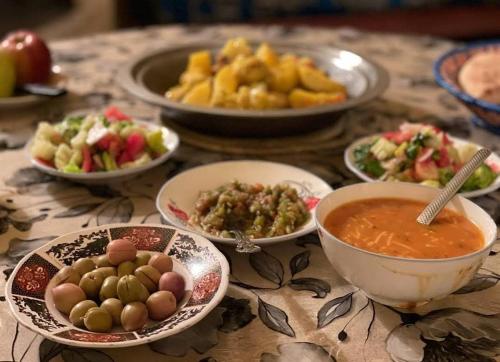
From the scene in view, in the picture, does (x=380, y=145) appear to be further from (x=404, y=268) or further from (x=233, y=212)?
(x=404, y=268)

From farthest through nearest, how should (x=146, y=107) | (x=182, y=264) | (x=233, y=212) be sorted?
(x=146, y=107) < (x=233, y=212) < (x=182, y=264)

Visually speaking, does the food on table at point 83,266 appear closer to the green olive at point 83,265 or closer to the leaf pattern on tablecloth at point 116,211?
the green olive at point 83,265

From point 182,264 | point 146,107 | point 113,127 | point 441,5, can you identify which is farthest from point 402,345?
point 441,5

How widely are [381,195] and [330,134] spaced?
1.75 ft

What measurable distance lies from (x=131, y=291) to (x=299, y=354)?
0.24 metres

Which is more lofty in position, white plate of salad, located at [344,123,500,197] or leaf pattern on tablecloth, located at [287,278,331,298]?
white plate of salad, located at [344,123,500,197]

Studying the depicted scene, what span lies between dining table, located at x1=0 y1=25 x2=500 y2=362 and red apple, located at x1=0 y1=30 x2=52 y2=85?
86mm

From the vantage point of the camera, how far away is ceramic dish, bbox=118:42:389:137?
56.4 inches

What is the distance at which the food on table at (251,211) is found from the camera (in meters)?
1.11

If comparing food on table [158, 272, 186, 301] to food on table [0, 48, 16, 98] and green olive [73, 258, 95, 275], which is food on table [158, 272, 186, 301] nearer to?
green olive [73, 258, 95, 275]

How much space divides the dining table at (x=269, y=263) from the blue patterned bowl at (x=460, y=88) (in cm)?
5

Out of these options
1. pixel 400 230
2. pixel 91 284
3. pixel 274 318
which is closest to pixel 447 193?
pixel 400 230

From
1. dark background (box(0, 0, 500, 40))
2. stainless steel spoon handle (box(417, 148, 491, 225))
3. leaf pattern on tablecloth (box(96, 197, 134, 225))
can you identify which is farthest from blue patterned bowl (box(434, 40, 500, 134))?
dark background (box(0, 0, 500, 40))

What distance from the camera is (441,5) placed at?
3564mm
